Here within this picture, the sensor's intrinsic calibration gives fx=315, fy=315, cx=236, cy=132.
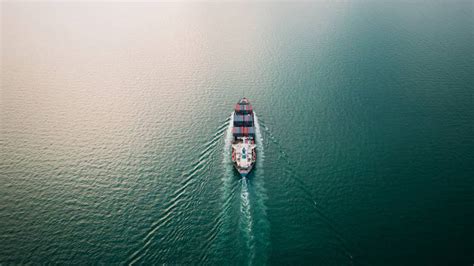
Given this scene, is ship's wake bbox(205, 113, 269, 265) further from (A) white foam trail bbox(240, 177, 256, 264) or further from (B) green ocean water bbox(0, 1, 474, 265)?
(B) green ocean water bbox(0, 1, 474, 265)

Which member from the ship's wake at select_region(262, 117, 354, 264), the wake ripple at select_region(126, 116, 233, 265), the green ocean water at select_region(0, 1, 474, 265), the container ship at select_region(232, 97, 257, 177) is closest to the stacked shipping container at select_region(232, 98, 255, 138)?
the container ship at select_region(232, 97, 257, 177)

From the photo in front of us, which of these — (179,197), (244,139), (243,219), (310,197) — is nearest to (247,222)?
(243,219)

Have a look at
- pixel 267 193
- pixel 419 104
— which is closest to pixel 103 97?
pixel 267 193

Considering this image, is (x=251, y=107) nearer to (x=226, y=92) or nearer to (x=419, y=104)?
(x=226, y=92)

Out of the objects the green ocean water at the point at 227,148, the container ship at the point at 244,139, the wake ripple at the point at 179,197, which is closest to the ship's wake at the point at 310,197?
the green ocean water at the point at 227,148

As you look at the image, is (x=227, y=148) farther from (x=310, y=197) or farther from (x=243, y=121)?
(x=310, y=197)
